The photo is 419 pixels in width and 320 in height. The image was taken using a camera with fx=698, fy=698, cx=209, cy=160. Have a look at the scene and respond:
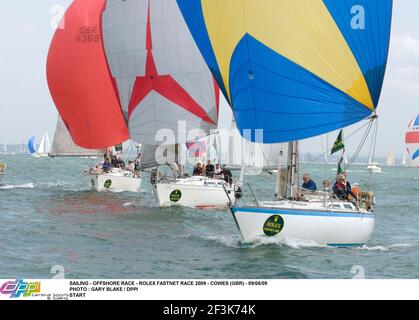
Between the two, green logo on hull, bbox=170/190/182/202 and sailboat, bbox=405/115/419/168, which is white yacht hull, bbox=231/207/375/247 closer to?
green logo on hull, bbox=170/190/182/202

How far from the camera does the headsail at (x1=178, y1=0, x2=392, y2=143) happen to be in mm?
15141

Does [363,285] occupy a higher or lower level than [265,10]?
lower

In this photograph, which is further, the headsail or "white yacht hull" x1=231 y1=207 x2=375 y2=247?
the headsail

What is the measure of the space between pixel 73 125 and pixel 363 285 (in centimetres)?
2727

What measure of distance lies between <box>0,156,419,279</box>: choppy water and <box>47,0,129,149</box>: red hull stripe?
8.30 m

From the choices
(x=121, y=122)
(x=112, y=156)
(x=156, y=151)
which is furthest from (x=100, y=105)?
(x=156, y=151)

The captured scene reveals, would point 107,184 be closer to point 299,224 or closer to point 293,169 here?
point 293,169

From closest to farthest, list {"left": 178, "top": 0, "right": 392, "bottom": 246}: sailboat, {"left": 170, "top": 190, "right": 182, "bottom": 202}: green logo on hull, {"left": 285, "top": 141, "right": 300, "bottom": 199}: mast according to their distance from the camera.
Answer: {"left": 178, "top": 0, "right": 392, "bottom": 246}: sailboat, {"left": 285, "top": 141, "right": 300, "bottom": 199}: mast, {"left": 170, "top": 190, "right": 182, "bottom": 202}: green logo on hull

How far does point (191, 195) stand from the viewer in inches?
999

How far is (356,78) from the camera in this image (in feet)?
50.3

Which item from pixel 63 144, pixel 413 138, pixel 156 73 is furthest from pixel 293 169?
pixel 413 138

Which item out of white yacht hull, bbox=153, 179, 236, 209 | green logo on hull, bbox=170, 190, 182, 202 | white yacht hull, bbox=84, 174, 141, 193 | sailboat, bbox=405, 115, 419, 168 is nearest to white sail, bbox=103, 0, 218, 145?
white yacht hull, bbox=153, 179, 236, 209

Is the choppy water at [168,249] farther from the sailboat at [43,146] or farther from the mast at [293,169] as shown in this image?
the sailboat at [43,146]

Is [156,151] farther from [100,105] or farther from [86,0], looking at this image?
[86,0]
